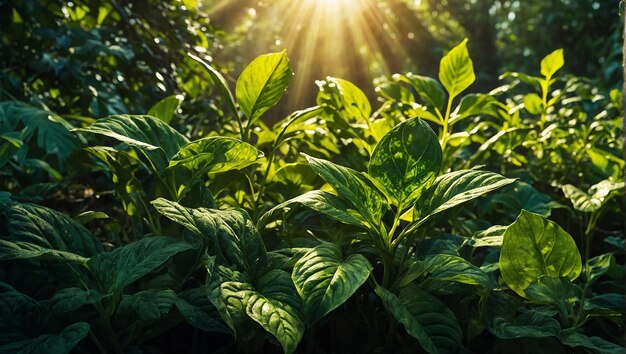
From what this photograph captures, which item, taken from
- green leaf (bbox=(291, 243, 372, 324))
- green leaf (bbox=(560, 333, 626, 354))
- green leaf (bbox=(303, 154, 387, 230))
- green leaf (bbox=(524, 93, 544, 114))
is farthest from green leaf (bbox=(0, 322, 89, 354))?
green leaf (bbox=(524, 93, 544, 114))

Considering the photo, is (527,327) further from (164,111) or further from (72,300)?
(164,111)

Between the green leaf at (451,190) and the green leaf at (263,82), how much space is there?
444 mm

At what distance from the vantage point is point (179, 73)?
9.98 feet

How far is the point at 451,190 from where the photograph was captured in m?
1.16

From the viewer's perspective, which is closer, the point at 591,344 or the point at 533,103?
the point at 591,344

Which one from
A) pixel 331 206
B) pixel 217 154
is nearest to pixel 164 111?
pixel 217 154

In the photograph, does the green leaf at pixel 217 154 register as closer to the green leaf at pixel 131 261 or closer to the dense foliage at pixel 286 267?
the dense foliage at pixel 286 267

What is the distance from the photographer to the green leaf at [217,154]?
1224 millimetres

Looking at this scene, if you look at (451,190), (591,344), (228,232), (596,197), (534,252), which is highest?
(228,232)

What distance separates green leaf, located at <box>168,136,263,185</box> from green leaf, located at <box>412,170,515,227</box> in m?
0.35

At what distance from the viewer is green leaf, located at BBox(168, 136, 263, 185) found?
1224 mm

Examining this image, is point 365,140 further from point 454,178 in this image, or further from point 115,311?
point 115,311

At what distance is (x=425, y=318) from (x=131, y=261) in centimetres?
54

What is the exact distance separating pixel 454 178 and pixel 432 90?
65cm
